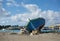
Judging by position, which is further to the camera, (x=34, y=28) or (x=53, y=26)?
(x=53, y=26)

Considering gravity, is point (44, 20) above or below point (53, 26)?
above

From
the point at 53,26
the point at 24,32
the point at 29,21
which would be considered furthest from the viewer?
the point at 53,26

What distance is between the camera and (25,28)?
1823 inches

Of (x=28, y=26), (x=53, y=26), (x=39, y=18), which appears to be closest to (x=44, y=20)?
(x=39, y=18)

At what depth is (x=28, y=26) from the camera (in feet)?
155

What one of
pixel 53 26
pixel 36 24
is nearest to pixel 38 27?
pixel 36 24

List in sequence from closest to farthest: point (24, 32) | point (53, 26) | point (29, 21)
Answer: point (24, 32) → point (29, 21) → point (53, 26)

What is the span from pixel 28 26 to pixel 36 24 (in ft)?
7.84

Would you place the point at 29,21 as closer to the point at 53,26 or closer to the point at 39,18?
the point at 39,18

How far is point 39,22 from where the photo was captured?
47.2 m

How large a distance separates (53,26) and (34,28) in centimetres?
5264

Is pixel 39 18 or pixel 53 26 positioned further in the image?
pixel 53 26

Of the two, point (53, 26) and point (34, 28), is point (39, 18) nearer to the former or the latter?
point (34, 28)

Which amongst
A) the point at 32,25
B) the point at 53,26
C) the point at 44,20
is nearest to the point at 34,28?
the point at 32,25
